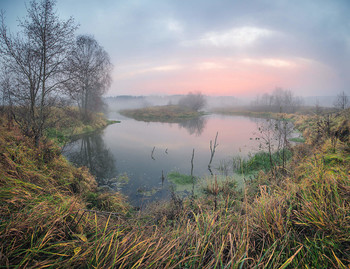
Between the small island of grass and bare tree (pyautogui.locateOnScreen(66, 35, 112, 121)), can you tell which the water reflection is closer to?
bare tree (pyautogui.locateOnScreen(66, 35, 112, 121))

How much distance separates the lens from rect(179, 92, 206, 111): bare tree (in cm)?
5575

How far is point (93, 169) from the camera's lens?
839cm

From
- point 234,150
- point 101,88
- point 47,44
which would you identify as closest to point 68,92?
point 47,44

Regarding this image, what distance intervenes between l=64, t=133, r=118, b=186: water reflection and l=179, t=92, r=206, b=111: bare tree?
45.6m

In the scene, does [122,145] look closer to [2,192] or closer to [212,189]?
[212,189]

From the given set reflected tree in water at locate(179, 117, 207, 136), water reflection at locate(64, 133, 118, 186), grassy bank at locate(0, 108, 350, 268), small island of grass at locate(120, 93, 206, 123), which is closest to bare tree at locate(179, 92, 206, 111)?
small island of grass at locate(120, 93, 206, 123)

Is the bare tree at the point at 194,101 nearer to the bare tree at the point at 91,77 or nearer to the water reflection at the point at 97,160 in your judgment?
the bare tree at the point at 91,77

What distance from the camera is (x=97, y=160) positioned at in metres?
9.80

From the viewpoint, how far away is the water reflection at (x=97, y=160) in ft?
25.1

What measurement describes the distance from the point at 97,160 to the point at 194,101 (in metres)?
52.0

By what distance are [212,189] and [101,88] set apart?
2384cm

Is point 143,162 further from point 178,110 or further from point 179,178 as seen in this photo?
point 178,110

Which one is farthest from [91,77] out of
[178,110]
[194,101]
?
[194,101]

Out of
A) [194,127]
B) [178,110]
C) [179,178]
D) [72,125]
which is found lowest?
[179,178]
